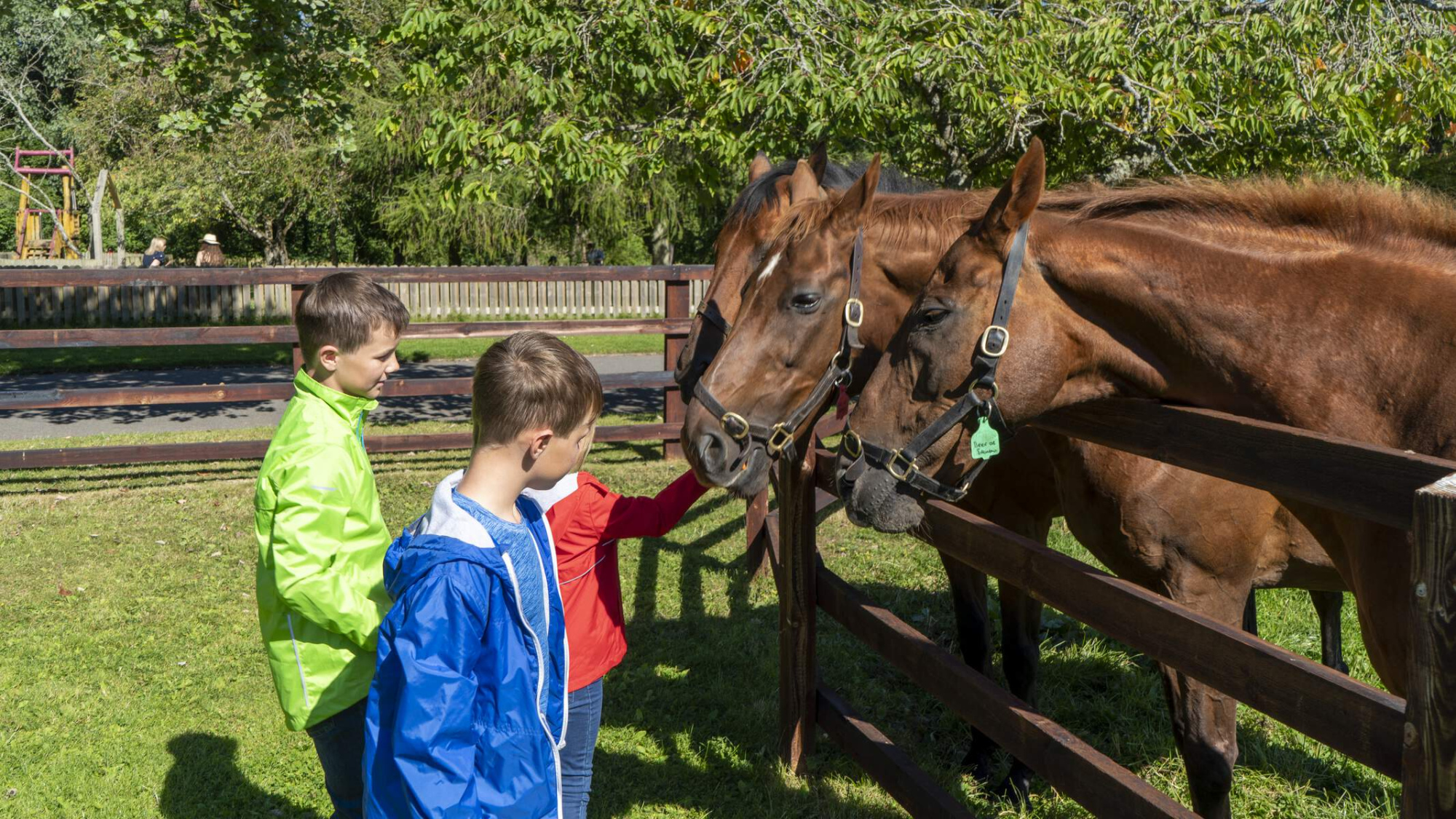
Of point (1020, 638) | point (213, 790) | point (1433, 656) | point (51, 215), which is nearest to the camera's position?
point (1433, 656)

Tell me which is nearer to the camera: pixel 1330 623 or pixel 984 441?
pixel 984 441

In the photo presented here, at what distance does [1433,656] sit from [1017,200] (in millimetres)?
1295

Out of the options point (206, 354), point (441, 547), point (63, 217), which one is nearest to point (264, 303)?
point (206, 354)

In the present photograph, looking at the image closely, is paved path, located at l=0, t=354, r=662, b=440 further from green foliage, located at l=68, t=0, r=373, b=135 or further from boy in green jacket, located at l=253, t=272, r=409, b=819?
boy in green jacket, located at l=253, t=272, r=409, b=819

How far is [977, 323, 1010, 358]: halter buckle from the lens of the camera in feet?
7.50

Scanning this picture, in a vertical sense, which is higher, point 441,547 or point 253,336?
point 441,547

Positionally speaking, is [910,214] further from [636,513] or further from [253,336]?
[253,336]

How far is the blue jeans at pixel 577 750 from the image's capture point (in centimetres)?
264

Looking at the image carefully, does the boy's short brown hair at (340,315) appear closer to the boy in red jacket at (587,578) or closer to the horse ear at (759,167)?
the boy in red jacket at (587,578)

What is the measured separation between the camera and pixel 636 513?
109 inches

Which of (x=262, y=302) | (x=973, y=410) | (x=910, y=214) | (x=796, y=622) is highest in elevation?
(x=910, y=214)

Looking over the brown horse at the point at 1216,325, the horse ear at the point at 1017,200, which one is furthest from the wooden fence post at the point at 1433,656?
the horse ear at the point at 1017,200

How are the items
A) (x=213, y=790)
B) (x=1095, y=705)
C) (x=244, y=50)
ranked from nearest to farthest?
(x=213, y=790) → (x=1095, y=705) → (x=244, y=50)

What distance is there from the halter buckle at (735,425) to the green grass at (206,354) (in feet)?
36.5
